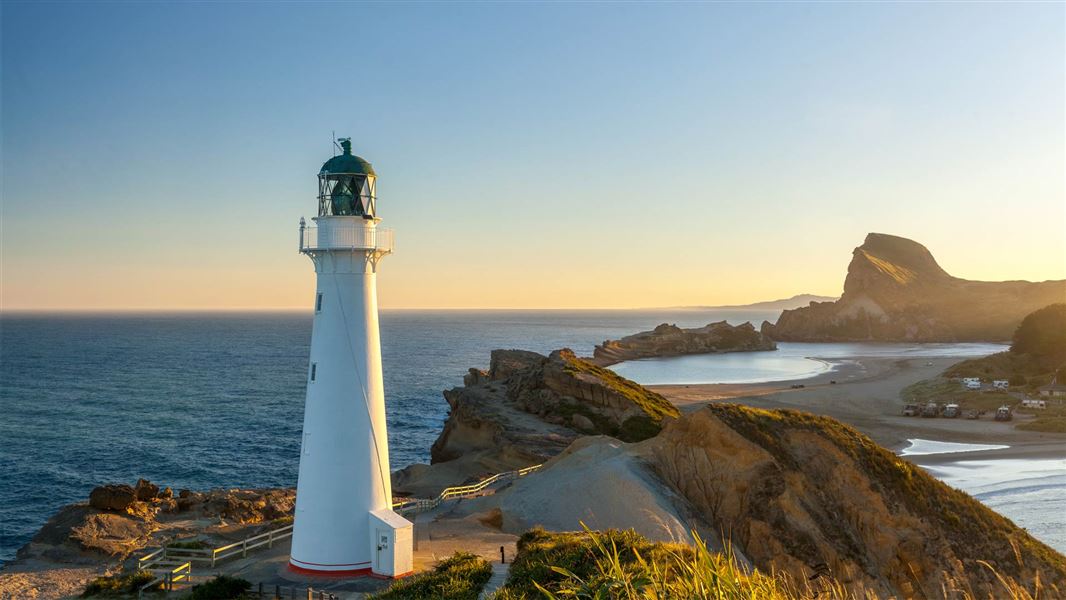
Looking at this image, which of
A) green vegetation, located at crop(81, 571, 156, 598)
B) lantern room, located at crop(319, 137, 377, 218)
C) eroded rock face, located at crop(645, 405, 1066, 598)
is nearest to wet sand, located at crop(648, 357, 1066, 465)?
eroded rock face, located at crop(645, 405, 1066, 598)

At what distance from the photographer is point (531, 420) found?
48.8m

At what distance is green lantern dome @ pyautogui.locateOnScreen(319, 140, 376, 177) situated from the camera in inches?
691

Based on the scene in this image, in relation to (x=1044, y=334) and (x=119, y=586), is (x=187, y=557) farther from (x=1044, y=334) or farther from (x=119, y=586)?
(x=1044, y=334)

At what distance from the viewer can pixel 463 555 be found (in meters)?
17.5

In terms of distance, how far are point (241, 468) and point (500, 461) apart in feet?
54.8

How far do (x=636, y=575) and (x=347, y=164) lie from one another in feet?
39.5

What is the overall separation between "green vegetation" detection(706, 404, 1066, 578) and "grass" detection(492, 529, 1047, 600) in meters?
1.64

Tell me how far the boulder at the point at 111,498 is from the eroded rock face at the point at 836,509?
76.7 ft

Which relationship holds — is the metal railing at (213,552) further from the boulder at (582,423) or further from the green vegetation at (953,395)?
the green vegetation at (953,395)

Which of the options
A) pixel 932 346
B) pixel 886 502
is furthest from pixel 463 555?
pixel 932 346

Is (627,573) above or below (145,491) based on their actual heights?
above

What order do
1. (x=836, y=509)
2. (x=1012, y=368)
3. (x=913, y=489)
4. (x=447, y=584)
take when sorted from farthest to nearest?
1. (x=1012, y=368)
2. (x=913, y=489)
3. (x=836, y=509)
4. (x=447, y=584)

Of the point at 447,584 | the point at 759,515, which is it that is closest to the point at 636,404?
the point at 759,515

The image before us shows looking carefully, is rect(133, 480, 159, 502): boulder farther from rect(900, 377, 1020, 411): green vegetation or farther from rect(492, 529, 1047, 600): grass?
rect(900, 377, 1020, 411): green vegetation
